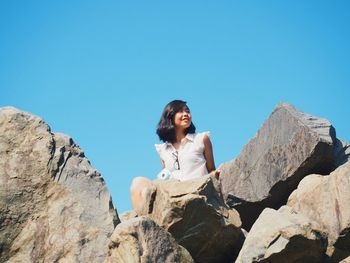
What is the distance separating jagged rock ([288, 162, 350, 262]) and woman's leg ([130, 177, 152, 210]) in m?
2.51

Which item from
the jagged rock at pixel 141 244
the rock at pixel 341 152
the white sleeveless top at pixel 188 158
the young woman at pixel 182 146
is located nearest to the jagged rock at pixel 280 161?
the rock at pixel 341 152

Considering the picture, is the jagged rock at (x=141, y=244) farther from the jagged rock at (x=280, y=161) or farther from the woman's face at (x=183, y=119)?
the woman's face at (x=183, y=119)

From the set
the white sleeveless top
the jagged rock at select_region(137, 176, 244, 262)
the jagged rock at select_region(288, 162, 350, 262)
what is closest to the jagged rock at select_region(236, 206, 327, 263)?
the jagged rock at select_region(288, 162, 350, 262)

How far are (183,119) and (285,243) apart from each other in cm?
387

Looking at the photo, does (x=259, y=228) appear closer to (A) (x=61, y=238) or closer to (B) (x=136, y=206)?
(B) (x=136, y=206)

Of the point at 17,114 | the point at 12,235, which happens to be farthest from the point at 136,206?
the point at 17,114

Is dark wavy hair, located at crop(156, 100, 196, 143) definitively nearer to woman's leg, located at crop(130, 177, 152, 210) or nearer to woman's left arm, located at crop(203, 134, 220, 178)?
woman's left arm, located at crop(203, 134, 220, 178)

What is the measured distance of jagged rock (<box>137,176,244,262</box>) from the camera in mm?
8195

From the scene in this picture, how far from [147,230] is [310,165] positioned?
4.21 m

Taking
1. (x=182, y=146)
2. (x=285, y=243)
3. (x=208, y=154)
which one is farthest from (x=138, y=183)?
(x=285, y=243)

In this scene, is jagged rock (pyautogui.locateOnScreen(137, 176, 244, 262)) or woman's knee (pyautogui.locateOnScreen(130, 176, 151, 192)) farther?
woman's knee (pyautogui.locateOnScreen(130, 176, 151, 192))

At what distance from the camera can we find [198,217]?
830 centimetres

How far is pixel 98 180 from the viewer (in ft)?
29.7

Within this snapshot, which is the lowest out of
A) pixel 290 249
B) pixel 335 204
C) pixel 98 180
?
pixel 290 249
